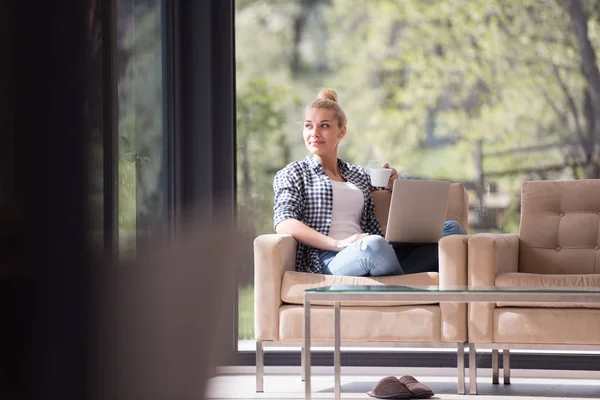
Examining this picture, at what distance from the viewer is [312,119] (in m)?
4.16

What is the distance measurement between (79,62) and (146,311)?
7cm

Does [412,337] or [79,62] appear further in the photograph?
[412,337]

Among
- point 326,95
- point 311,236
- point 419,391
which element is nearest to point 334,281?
point 311,236

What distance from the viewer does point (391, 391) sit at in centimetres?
357

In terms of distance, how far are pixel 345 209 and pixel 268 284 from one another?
56cm

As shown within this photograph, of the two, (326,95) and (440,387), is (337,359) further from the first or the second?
(326,95)

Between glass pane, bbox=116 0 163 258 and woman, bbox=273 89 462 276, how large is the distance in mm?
578

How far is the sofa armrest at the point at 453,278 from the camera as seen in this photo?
3.62 metres

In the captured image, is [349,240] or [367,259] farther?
[349,240]

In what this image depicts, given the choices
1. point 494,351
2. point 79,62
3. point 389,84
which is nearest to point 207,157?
point 389,84

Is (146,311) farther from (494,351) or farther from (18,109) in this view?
(494,351)

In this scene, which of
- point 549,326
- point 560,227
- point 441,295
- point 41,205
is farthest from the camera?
point 560,227

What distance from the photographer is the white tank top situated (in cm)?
402

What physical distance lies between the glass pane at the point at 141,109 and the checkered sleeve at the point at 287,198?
0.51 meters
